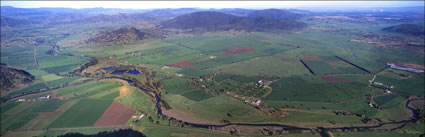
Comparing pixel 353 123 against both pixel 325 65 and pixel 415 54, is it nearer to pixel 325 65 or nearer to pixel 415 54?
pixel 325 65

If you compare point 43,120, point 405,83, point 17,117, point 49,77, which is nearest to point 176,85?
point 43,120

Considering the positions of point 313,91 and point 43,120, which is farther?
point 313,91

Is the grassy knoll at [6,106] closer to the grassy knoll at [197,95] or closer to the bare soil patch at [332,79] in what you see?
the grassy knoll at [197,95]

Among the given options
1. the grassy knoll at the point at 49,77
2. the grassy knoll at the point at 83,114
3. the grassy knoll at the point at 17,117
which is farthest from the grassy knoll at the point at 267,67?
the grassy knoll at the point at 49,77

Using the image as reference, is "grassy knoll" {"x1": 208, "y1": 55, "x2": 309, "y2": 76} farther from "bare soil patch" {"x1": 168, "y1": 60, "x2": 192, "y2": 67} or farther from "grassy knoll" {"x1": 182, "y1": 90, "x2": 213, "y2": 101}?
"grassy knoll" {"x1": 182, "y1": 90, "x2": 213, "y2": 101}

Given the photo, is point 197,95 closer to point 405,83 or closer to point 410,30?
point 405,83
